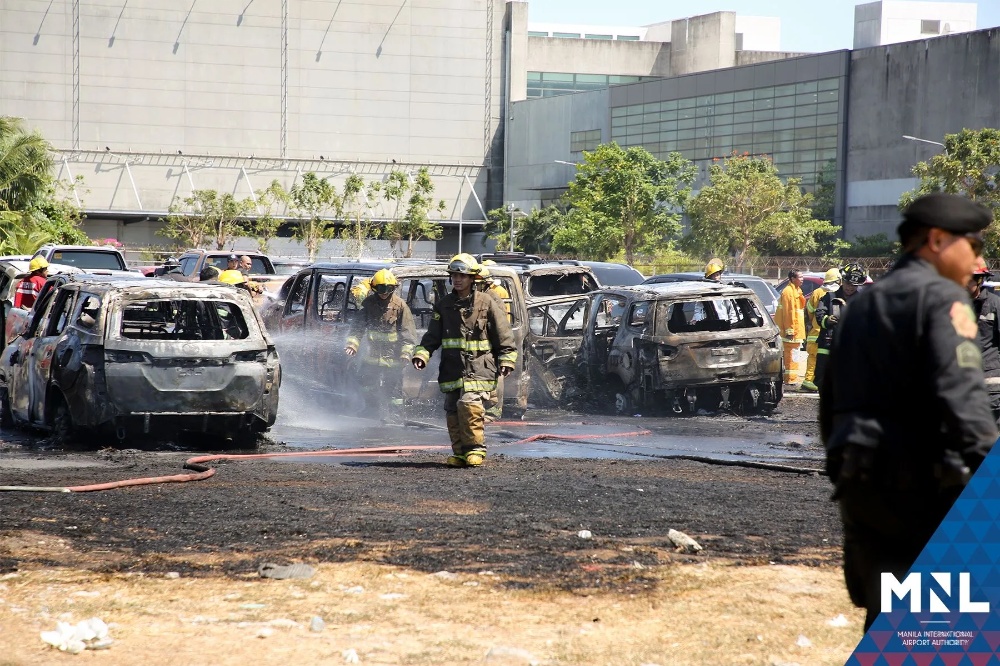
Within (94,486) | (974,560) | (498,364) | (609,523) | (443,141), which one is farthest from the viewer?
(443,141)

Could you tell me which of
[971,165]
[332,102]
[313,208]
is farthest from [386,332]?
[332,102]

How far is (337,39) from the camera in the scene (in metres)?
77.9

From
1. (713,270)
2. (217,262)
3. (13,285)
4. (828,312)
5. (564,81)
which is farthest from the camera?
(564,81)

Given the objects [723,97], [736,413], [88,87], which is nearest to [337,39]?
[88,87]

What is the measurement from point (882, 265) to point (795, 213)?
6.95 metres

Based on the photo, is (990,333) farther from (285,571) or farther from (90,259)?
(90,259)

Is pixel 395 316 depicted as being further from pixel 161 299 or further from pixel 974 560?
pixel 974 560

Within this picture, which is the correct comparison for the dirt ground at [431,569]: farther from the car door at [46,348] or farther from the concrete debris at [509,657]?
the car door at [46,348]

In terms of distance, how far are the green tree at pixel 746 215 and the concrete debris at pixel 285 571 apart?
46197 millimetres

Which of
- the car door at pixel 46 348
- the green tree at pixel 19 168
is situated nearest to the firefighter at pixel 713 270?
the car door at pixel 46 348

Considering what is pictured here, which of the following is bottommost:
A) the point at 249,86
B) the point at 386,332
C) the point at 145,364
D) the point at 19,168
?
the point at 145,364

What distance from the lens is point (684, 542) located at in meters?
6.93

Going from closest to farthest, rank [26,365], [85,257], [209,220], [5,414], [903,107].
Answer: [26,365] → [5,414] → [85,257] → [903,107] → [209,220]

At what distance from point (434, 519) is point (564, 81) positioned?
82.9 metres
